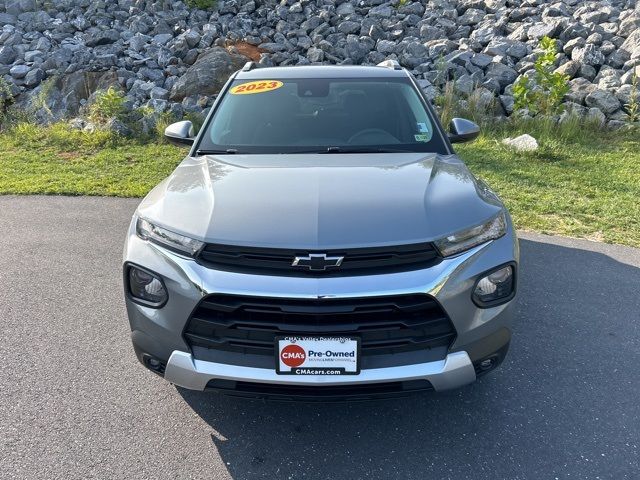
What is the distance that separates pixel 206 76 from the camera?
1034cm

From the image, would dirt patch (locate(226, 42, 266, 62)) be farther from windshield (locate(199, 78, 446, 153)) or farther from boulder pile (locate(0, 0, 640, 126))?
windshield (locate(199, 78, 446, 153))

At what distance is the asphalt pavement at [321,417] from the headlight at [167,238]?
916mm

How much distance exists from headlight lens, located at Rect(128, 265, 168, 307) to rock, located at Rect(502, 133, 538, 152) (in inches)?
265

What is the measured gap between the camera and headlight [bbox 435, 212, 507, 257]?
234cm

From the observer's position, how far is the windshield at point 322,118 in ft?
11.4

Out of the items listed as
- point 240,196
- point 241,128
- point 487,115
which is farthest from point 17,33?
point 240,196

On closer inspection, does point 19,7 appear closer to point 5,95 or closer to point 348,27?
point 5,95

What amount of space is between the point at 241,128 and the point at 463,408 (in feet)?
7.36

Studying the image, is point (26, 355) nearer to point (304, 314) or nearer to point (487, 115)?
point (304, 314)

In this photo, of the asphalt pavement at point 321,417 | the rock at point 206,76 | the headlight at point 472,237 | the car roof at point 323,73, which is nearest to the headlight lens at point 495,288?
the headlight at point 472,237

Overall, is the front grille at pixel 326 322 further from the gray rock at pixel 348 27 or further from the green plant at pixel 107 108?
the gray rock at pixel 348 27

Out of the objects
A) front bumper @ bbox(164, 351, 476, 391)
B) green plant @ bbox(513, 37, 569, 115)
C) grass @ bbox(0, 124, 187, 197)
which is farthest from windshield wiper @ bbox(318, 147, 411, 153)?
green plant @ bbox(513, 37, 569, 115)

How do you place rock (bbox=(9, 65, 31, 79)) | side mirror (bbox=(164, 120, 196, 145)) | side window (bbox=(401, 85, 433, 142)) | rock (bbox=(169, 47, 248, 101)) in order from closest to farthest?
side window (bbox=(401, 85, 433, 142)), side mirror (bbox=(164, 120, 196, 145)), rock (bbox=(169, 47, 248, 101)), rock (bbox=(9, 65, 31, 79))

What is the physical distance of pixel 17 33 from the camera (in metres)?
13.0
